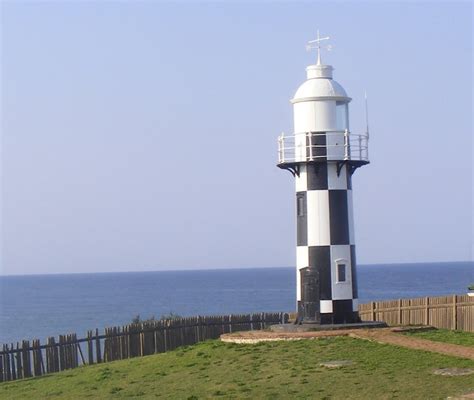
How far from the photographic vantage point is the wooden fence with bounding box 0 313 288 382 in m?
27.5

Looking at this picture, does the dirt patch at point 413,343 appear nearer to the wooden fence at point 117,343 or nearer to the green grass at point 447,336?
the green grass at point 447,336

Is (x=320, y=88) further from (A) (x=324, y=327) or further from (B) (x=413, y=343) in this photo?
(B) (x=413, y=343)

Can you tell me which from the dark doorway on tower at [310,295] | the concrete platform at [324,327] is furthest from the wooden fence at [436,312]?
the dark doorway on tower at [310,295]

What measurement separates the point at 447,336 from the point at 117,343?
30.8 ft

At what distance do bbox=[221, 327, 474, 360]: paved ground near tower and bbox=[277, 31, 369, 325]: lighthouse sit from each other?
1.35m

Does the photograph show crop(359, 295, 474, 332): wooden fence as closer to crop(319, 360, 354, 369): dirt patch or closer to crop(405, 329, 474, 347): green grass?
crop(405, 329, 474, 347): green grass

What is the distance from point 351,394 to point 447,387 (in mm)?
1641

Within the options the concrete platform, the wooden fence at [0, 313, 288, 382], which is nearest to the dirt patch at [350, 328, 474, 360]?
the concrete platform

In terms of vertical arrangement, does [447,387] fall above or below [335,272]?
below

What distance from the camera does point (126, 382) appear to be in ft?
74.2

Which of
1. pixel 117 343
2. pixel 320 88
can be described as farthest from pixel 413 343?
pixel 117 343

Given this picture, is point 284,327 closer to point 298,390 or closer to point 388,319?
point 388,319

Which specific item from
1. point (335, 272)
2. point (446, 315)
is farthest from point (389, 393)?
point (446, 315)

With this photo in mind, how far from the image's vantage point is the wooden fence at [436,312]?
2992cm
